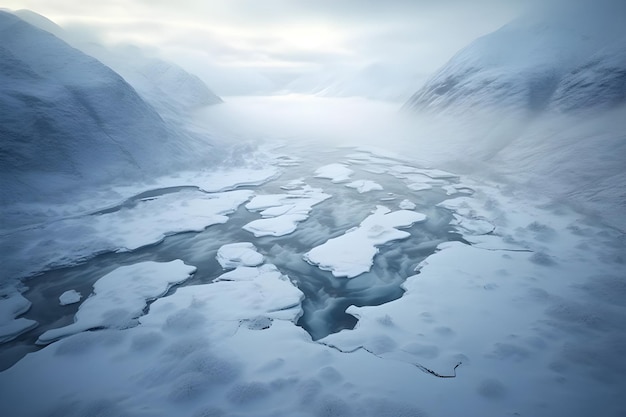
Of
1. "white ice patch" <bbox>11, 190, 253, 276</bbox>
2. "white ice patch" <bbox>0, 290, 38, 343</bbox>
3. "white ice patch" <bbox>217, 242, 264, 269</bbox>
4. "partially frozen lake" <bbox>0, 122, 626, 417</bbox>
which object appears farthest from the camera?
"white ice patch" <bbox>11, 190, 253, 276</bbox>

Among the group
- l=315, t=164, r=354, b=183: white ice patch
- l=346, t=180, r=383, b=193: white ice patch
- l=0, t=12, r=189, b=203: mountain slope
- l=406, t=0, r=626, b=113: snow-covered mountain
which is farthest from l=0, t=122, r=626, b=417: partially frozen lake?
l=406, t=0, r=626, b=113: snow-covered mountain

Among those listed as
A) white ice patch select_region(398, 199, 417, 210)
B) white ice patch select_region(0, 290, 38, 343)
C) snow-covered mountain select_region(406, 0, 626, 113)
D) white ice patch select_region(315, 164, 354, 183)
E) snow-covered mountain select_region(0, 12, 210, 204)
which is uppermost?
snow-covered mountain select_region(406, 0, 626, 113)

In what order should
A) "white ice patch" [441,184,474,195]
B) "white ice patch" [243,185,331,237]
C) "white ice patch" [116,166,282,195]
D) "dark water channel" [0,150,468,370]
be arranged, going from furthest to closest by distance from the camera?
"white ice patch" [116,166,282,195] < "white ice patch" [441,184,474,195] < "white ice patch" [243,185,331,237] < "dark water channel" [0,150,468,370]

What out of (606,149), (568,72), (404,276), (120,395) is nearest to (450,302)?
(404,276)

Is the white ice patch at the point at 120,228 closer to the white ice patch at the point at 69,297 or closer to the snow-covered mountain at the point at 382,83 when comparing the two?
the white ice patch at the point at 69,297

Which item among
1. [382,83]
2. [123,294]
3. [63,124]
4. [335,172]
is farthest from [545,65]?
[382,83]

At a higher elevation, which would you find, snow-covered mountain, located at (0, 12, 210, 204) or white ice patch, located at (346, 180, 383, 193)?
snow-covered mountain, located at (0, 12, 210, 204)

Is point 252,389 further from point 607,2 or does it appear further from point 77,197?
point 607,2

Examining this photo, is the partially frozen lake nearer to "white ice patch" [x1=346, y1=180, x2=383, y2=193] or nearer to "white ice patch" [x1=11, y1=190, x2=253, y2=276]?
"white ice patch" [x1=11, y1=190, x2=253, y2=276]
